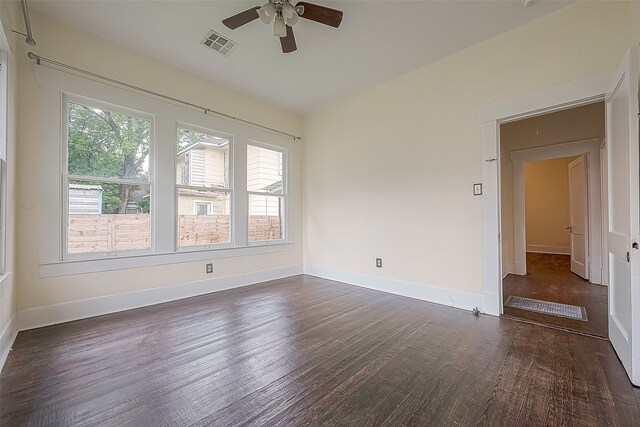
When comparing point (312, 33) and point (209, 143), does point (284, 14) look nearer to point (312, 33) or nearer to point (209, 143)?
point (312, 33)

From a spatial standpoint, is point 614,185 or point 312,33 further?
point 312,33

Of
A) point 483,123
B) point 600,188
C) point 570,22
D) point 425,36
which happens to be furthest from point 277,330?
point 600,188

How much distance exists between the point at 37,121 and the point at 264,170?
2.68 metres

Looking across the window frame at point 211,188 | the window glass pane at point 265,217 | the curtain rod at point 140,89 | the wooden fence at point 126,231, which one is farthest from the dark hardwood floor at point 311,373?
the curtain rod at point 140,89

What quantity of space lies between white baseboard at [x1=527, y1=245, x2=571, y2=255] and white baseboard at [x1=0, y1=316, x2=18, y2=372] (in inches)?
400

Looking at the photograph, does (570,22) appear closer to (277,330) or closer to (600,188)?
(600,188)

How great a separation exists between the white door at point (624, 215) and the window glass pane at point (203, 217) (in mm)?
4088

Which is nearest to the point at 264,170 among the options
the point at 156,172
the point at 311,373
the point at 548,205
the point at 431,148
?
the point at 156,172

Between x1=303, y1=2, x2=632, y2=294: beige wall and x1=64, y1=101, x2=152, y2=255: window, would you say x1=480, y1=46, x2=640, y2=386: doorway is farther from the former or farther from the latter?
x1=64, y1=101, x2=152, y2=255: window

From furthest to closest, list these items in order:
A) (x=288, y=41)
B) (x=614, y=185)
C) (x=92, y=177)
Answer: (x=92, y=177) → (x=288, y=41) → (x=614, y=185)

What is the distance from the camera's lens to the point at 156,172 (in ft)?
11.0

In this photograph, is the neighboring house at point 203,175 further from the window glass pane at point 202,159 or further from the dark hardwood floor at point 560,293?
the dark hardwood floor at point 560,293

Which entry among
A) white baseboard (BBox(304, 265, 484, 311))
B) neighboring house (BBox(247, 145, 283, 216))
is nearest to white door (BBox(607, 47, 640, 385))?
white baseboard (BBox(304, 265, 484, 311))

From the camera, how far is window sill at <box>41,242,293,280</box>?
2.69 metres
